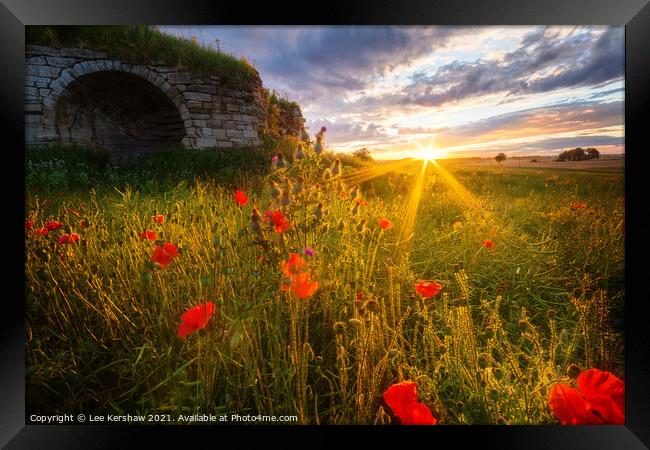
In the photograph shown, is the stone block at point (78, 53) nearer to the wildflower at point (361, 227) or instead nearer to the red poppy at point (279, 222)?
the red poppy at point (279, 222)

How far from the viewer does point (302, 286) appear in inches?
42.6

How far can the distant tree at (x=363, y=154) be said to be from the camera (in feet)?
4.87

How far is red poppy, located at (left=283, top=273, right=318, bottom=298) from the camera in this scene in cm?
108

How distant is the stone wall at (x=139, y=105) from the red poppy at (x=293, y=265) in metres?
1.21

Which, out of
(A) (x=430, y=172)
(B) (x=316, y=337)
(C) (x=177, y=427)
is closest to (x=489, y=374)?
(B) (x=316, y=337)

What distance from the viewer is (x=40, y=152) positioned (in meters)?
1.42

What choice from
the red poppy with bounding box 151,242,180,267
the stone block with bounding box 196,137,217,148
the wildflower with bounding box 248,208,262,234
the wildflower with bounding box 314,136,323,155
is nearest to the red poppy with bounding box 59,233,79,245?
the red poppy with bounding box 151,242,180,267

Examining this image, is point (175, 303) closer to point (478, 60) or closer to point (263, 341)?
point (263, 341)

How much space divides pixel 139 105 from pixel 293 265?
8.27ft

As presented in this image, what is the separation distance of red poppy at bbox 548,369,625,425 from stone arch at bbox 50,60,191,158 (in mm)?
2278

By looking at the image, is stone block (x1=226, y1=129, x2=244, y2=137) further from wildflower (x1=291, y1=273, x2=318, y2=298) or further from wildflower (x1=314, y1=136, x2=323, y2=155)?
wildflower (x1=291, y1=273, x2=318, y2=298)

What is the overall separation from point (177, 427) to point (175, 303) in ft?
1.46
